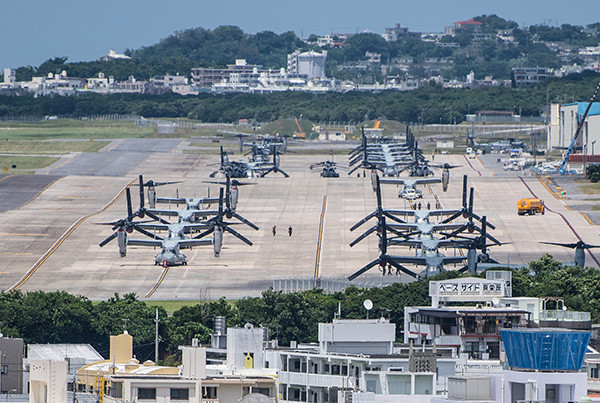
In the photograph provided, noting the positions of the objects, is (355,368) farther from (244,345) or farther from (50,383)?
(50,383)

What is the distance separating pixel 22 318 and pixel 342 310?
25160 mm

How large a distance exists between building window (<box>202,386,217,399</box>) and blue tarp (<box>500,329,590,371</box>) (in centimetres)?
1636

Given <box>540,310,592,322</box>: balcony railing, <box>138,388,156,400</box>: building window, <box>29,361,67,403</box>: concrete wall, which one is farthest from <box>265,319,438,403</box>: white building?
<box>540,310,592,322</box>: balcony railing

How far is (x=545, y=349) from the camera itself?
4925 centimetres

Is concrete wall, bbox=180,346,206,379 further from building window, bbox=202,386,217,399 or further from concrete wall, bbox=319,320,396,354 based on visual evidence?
concrete wall, bbox=319,320,396,354

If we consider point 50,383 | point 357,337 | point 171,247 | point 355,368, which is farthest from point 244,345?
point 171,247

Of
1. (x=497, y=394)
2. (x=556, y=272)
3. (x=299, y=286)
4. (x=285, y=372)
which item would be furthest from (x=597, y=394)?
(x=299, y=286)

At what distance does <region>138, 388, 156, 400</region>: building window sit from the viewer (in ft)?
197

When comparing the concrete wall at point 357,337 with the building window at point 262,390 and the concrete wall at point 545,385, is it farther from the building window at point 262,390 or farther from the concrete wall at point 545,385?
the concrete wall at point 545,385

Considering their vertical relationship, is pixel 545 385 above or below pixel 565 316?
above

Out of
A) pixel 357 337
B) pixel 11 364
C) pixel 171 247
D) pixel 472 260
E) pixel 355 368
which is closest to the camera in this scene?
pixel 355 368

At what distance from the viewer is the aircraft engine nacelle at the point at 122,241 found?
594 ft

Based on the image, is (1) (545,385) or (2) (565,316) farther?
(2) (565,316)

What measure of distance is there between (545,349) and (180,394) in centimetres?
1641
